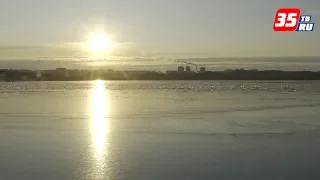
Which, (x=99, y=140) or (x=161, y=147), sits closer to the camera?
(x=161, y=147)

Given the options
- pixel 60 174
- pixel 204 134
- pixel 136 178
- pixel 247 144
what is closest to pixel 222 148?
pixel 247 144

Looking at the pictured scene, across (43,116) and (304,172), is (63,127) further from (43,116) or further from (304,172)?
(304,172)

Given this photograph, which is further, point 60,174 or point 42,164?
point 42,164

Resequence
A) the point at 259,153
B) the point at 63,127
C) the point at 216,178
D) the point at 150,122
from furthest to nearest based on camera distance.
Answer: the point at 150,122
the point at 63,127
the point at 259,153
the point at 216,178

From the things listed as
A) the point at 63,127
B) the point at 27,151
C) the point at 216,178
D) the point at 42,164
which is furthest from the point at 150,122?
the point at 216,178

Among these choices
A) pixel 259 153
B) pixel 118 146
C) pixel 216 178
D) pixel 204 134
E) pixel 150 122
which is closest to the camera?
pixel 216 178

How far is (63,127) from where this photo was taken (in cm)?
1332

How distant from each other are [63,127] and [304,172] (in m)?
8.04

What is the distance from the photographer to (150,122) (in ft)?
46.8

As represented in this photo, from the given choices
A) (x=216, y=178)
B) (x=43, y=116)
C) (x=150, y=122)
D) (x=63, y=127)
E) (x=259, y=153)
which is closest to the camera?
(x=216, y=178)

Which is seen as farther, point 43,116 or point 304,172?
point 43,116

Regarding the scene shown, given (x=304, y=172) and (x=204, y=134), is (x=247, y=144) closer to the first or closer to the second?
(x=204, y=134)

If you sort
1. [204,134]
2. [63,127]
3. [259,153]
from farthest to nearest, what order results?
[63,127], [204,134], [259,153]

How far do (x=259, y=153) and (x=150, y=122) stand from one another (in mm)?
5680
